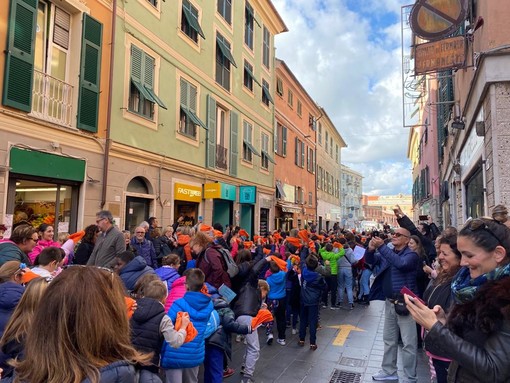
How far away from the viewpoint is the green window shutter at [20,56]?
25.7 ft

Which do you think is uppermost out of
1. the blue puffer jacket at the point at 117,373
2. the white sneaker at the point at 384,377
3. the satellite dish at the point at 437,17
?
the satellite dish at the point at 437,17

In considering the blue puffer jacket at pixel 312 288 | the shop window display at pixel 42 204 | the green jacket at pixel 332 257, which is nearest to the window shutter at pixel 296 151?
the green jacket at pixel 332 257

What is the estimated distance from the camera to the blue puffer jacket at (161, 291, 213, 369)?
380 cm

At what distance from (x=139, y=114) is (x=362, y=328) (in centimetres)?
827

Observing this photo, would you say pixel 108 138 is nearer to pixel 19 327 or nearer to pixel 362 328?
pixel 362 328

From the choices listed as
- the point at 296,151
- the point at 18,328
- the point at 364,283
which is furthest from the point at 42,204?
the point at 296,151

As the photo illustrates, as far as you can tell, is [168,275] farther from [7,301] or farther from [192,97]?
[192,97]

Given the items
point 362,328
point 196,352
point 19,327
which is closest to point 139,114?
point 362,328

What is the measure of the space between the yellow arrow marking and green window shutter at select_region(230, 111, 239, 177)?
33.3 feet

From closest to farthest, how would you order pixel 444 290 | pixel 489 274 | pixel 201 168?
pixel 489 274
pixel 444 290
pixel 201 168

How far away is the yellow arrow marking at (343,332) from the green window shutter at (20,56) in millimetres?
7604

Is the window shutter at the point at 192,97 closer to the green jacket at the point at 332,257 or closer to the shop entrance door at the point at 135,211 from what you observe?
the shop entrance door at the point at 135,211

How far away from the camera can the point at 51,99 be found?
29.3 feet

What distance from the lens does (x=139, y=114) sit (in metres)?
11.5
